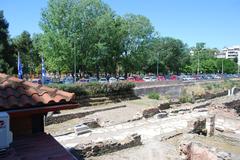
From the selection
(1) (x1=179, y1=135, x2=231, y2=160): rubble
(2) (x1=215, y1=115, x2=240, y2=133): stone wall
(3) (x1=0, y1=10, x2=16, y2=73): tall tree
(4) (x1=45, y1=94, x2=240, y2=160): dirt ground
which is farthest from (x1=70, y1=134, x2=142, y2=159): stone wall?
(3) (x1=0, y1=10, x2=16, y2=73): tall tree

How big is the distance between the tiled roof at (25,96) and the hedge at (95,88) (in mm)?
19453

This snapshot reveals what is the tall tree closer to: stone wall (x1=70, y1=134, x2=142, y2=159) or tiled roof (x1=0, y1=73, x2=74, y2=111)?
stone wall (x1=70, y1=134, x2=142, y2=159)

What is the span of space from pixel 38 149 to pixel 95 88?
2265 centimetres

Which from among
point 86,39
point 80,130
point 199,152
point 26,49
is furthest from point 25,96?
point 26,49

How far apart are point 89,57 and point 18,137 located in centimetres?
3603

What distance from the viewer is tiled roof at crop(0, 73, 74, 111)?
4.64 metres

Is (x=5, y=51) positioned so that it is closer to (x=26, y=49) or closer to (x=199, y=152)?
(x=26, y=49)

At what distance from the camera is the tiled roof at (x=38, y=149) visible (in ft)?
16.3

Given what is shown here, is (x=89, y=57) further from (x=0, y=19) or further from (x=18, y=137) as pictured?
(x=18, y=137)

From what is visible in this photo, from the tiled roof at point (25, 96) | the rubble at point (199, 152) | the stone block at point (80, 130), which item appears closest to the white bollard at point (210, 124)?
the rubble at point (199, 152)

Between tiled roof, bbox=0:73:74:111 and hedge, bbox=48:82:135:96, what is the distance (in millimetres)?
19453

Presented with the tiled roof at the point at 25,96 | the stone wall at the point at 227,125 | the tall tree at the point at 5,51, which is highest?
the tall tree at the point at 5,51

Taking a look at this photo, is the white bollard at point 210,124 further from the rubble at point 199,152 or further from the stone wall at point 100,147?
the stone wall at point 100,147

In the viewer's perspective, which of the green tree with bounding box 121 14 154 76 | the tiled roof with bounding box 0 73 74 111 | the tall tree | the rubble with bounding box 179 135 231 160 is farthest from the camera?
the green tree with bounding box 121 14 154 76
